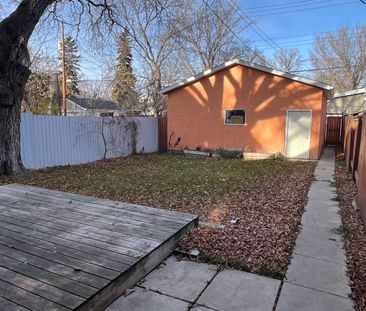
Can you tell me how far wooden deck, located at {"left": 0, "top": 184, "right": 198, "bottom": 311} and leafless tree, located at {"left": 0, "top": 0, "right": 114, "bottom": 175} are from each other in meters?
3.54

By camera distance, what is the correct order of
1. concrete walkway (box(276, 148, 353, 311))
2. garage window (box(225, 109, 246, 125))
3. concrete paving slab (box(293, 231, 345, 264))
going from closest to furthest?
concrete walkway (box(276, 148, 353, 311)), concrete paving slab (box(293, 231, 345, 264)), garage window (box(225, 109, 246, 125))

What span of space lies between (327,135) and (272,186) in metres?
14.7

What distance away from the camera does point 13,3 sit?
877 cm

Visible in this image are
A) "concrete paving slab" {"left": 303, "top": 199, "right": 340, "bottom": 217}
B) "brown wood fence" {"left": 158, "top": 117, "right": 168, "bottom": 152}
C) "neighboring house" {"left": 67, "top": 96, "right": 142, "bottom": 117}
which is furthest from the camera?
"neighboring house" {"left": 67, "top": 96, "right": 142, "bottom": 117}

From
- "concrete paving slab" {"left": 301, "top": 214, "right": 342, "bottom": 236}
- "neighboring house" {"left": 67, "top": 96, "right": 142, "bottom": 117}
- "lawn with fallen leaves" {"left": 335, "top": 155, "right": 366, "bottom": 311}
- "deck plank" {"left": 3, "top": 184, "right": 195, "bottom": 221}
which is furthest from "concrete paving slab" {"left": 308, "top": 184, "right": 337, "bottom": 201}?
"neighboring house" {"left": 67, "top": 96, "right": 142, "bottom": 117}

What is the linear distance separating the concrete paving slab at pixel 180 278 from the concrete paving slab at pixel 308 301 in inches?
27.7

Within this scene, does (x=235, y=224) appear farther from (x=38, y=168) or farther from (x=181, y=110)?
(x=181, y=110)

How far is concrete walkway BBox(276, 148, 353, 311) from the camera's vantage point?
2600 millimetres

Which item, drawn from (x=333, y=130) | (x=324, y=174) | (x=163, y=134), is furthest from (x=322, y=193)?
(x=333, y=130)

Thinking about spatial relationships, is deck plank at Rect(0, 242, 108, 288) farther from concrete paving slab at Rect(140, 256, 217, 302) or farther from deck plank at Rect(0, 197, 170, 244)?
deck plank at Rect(0, 197, 170, 244)

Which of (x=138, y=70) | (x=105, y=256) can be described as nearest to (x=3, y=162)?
(x=105, y=256)

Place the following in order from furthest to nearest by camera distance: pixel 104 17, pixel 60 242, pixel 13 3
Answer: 1. pixel 104 17
2. pixel 13 3
3. pixel 60 242

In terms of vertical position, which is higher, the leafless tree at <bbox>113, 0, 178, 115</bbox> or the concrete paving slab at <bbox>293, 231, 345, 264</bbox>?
the leafless tree at <bbox>113, 0, 178, 115</bbox>

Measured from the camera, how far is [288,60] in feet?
109
